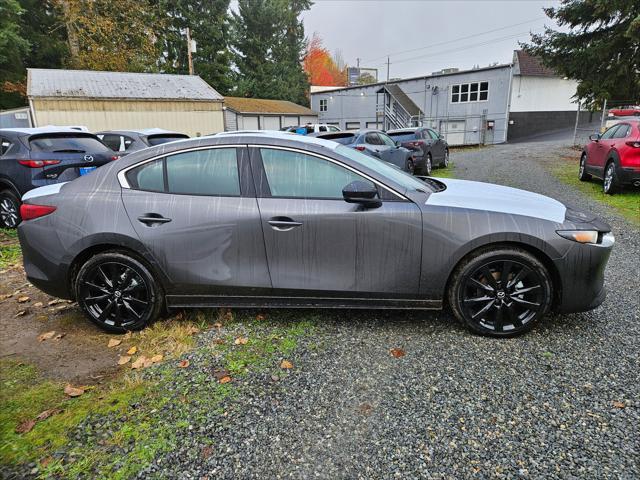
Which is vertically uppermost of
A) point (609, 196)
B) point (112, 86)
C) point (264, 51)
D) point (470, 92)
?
point (264, 51)

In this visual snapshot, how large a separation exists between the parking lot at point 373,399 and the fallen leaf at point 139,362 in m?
0.15

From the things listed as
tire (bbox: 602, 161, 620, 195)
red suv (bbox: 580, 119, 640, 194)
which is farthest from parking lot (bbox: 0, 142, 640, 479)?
tire (bbox: 602, 161, 620, 195)

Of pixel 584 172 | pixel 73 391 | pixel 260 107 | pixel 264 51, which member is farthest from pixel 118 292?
pixel 264 51

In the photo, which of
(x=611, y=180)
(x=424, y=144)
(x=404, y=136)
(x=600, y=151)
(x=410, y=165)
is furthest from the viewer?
(x=404, y=136)

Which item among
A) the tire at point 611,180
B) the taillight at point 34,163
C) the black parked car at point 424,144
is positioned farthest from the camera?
the black parked car at point 424,144

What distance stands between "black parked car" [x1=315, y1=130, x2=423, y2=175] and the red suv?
4.54 meters

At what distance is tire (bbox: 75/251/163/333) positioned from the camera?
3.45m

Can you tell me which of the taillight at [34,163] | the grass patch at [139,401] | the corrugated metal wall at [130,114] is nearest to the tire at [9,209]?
the taillight at [34,163]

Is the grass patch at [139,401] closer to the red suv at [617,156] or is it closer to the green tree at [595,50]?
the red suv at [617,156]

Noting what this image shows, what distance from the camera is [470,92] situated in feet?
98.1

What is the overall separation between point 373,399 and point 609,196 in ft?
29.0

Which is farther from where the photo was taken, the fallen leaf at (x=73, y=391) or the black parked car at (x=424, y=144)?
the black parked car at (x=424, y=144)

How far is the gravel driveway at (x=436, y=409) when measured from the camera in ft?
6.98

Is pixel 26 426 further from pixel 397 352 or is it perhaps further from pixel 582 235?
pixel 582 235
